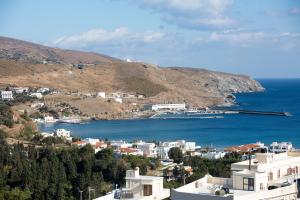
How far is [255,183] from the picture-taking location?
9.21 metres

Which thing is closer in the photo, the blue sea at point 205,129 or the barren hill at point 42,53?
the blue sea at point 205,129

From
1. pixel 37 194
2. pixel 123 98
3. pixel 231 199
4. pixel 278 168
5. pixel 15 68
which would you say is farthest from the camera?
pixel 15 68

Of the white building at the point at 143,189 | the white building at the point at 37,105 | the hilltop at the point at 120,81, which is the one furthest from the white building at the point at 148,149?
the hilltop at the point at 120,81

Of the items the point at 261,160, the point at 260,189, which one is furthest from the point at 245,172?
the point at 261,160

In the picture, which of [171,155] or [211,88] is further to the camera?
[211,88]

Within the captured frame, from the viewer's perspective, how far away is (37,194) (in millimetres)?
17188

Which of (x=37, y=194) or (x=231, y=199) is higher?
(x=231, y=199)

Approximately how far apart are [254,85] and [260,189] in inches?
4747

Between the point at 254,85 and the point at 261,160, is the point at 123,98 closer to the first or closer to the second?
the point at 254,85

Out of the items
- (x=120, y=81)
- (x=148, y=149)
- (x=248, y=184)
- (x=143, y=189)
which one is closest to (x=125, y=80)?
(x=120, y=81)

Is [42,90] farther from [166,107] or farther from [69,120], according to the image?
[166,107]

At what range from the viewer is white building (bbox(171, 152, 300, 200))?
8.75 m

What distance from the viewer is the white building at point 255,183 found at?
344 inches

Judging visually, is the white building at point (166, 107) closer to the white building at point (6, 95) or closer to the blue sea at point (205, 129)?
the blue sea at point (205, 129)
